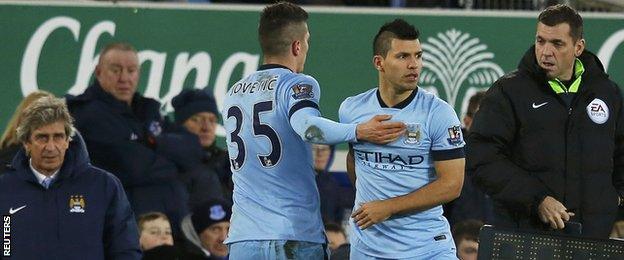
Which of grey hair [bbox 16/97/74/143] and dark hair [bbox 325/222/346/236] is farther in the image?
dark hair [bbox 325/222/346/236]

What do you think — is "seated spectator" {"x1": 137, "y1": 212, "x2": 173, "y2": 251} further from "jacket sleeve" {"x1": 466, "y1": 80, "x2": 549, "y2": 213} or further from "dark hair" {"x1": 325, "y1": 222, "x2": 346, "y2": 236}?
"jacket sleeve" {"x1": 466, "y1": 80, "x2": 549, "y2": 213}

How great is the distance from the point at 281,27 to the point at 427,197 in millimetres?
1104

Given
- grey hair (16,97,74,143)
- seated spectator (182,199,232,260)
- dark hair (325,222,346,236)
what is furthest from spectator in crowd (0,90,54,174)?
dark hair (325,222,346,236)

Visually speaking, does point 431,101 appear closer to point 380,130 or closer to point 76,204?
point 380,130

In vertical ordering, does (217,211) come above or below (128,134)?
below

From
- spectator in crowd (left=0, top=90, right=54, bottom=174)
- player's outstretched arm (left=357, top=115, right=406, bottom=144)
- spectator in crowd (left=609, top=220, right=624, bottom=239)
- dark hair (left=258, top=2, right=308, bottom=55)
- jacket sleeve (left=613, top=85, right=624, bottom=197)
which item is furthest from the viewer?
spectator in crowd (left=609, top=220, right=624, bottom=239)

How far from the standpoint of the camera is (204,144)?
39.2 ft

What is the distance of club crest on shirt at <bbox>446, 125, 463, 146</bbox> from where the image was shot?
7.51 metres

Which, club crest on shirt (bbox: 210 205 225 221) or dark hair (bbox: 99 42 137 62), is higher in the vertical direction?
dark hair (bbox: 99 42 137 62)

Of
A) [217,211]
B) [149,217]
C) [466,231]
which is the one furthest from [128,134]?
[466,231]

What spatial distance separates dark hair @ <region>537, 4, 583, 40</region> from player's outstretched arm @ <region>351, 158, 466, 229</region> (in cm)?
94

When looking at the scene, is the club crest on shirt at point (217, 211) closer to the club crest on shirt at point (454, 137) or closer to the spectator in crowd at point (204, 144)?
the spectator in crowd at point (204, 144)

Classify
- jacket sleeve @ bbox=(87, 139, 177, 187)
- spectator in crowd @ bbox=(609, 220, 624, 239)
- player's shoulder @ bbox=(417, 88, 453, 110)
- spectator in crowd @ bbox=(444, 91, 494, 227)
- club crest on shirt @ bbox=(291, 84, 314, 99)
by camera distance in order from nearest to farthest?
player's shoulder @ bbox=(417, 88, 453, 110), club crest on shirt @ bbox=(291, 84, 314, 99), jacket sleeve @ bbox=(87, 139, 177, 187), spectator in crowd @ bbox=(609, 220, 624, 239), spectator in crowd @ bbox=(444, 91, 494, 227)

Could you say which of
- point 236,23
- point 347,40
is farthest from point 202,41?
point 347,40
